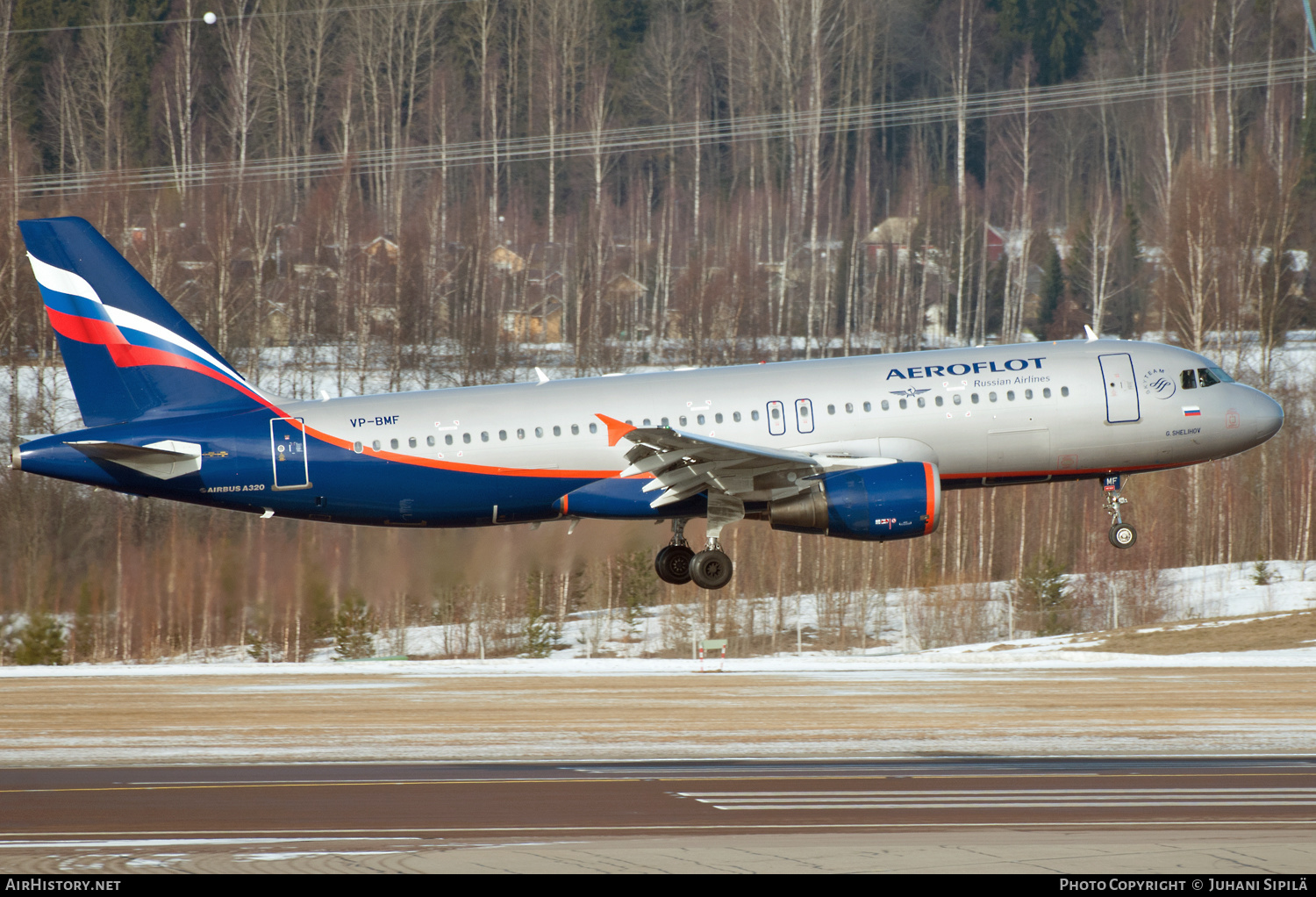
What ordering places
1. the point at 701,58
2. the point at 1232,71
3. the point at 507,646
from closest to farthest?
the point at 507,646
the point at 1232,71
the point at 701,58

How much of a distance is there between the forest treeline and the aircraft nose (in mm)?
15615

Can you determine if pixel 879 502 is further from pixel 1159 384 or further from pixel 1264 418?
pixel 1264 418

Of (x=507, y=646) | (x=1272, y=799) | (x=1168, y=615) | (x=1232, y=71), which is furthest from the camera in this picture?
(x=1232, y=71)

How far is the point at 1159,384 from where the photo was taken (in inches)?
1261

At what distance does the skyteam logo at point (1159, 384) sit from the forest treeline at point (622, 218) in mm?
14214

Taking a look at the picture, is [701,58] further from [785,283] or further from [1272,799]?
[1272,799]

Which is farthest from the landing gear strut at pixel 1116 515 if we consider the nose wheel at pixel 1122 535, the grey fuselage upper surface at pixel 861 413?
the grey fuselage upper surface at pixel 861 413

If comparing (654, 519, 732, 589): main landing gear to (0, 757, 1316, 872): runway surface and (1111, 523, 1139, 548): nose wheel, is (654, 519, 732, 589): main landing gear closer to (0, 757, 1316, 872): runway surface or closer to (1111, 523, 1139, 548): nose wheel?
(0, 757, 1316, 872): runway surface

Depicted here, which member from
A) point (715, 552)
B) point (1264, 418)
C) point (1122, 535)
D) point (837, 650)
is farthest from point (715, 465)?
point (837, 650)

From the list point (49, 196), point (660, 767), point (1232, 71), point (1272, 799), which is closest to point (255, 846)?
point (660, 767)

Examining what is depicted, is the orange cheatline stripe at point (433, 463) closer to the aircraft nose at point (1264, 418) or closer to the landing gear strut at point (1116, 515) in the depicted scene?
the landing gear strut at point (1116, 515)

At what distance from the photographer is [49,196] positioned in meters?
75.1

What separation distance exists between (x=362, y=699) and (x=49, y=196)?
4820 cm

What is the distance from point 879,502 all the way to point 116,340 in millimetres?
15754
